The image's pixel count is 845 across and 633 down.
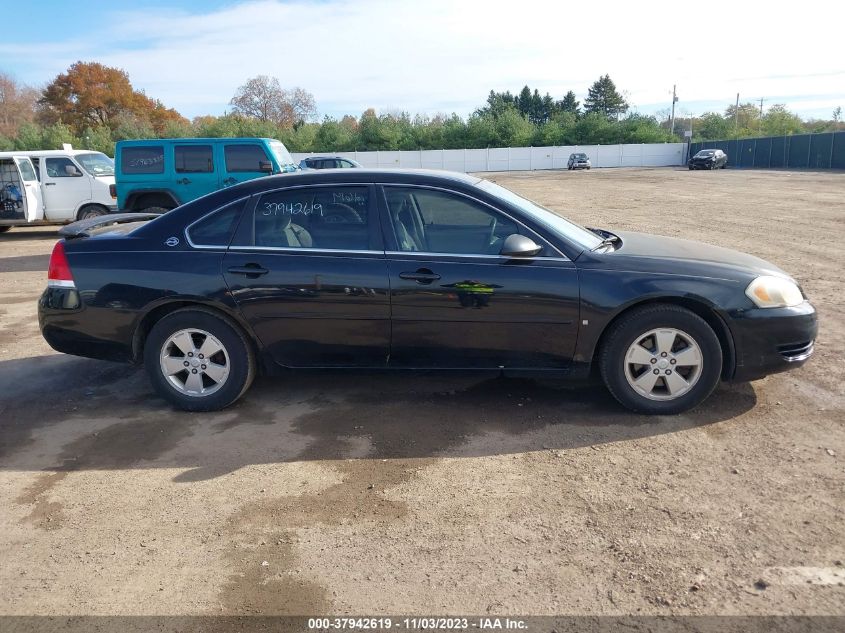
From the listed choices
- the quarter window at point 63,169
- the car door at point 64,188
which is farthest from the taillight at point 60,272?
the quarter window at point 63,169

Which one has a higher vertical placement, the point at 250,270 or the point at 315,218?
the point at 315,218

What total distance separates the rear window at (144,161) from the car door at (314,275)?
847cm

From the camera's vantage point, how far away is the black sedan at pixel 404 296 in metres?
4.48

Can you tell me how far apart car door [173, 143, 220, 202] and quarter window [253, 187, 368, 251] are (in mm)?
7943

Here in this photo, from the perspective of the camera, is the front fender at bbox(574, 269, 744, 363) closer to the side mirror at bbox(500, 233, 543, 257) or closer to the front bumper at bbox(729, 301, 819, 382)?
the front bumper at bbox(729, 301, 819, 382)

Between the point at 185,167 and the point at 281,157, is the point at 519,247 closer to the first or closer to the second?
the point at 281,157

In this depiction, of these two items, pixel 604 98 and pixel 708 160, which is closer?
pixel 708 160

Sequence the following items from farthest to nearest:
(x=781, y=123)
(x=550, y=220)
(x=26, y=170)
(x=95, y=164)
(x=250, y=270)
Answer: (x=781, y=123), (x=95, y=164), (x=26, y=170), (x=550, y=220), (x=250, y=270)

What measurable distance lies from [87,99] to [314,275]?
73.2 m

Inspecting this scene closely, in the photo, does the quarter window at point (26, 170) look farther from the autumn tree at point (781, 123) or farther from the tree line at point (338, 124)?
the autumn tree at point (781, 123)

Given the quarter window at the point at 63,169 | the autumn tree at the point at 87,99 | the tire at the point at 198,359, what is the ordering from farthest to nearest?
the autumn tree at the point at 87,99 < the quarter window at the point at 63,169 < the tire at the point at 198,359

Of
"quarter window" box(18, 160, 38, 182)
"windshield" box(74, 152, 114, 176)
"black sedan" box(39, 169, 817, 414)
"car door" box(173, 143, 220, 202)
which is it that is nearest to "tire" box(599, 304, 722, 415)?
"black sedan" box(39, 169, 817, 414)

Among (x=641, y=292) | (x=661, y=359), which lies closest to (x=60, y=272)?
(x=641, y=292)

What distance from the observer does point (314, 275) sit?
15.3ft
